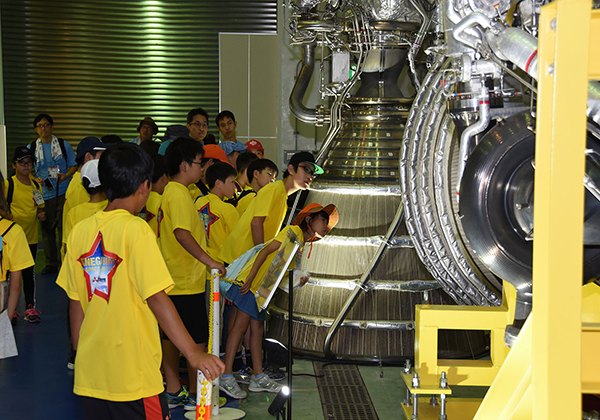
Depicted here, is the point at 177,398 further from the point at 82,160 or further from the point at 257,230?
the point at 82,160

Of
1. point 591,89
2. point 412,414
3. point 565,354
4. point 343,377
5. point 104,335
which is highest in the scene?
point 591,89

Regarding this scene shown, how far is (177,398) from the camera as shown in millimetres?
4469

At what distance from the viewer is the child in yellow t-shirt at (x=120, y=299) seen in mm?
2619

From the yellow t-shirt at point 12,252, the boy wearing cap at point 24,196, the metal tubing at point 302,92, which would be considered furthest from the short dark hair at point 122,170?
the boy wearing cap at point 24,196

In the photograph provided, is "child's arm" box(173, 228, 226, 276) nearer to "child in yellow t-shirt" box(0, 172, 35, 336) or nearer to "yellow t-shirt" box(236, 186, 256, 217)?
"child in yellow t-shirt" box(0, 172, 35, 336)

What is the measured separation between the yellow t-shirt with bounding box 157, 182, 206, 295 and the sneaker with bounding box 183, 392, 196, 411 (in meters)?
0.72

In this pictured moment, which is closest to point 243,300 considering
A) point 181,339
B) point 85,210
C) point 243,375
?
point 243,375

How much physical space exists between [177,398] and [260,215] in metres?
1.42

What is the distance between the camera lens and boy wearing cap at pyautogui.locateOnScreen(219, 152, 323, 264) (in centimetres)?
474

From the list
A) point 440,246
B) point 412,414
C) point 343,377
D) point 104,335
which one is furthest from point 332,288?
point 104,335

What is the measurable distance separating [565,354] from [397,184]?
4.00 m

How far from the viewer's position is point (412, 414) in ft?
11.1

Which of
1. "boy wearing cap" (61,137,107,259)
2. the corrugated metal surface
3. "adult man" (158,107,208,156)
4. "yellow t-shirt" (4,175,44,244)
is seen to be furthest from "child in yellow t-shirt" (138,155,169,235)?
the corrugated metal surface

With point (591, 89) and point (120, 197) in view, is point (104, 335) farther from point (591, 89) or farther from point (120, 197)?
point (591, 89)
